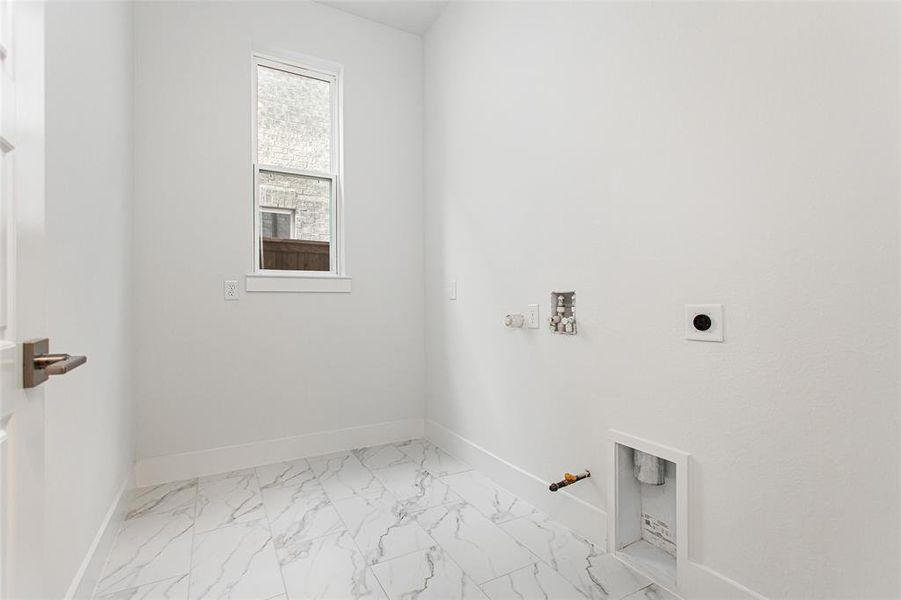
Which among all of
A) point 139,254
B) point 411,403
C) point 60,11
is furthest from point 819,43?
point 139,254

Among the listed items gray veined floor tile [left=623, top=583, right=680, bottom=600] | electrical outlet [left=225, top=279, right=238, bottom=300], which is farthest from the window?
gray veined floor tile [left=623, top=583, right=680, bottom=600]

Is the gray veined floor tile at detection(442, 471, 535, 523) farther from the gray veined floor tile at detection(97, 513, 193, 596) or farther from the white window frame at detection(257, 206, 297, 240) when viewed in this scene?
the white window frame at detection(257, 206, 297, 240)

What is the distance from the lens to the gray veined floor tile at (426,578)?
1.44 meters

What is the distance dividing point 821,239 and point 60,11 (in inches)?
80.0

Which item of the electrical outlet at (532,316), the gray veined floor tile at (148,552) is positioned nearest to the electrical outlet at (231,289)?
the gray veined floor tile at (148,552)

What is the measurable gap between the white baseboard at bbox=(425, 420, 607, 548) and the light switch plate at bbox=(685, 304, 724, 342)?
76 cm

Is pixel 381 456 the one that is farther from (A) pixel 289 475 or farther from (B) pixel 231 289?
(B) pixel 231 289

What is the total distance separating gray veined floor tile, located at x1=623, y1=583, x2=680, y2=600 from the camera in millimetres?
1404

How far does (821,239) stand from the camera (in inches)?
43.8

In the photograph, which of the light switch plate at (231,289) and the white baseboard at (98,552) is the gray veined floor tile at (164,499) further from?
the light switch plate at (231,289)

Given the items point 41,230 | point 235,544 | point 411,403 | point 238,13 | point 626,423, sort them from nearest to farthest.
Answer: point 41,230
point 626,423
point 235,544
point 238,13
point 411,403

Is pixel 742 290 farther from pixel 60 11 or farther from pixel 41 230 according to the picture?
pixel 60 11

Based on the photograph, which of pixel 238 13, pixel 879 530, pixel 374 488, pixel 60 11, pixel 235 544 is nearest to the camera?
pixel 879 530

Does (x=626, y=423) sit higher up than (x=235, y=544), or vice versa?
(x=626, y=423)
